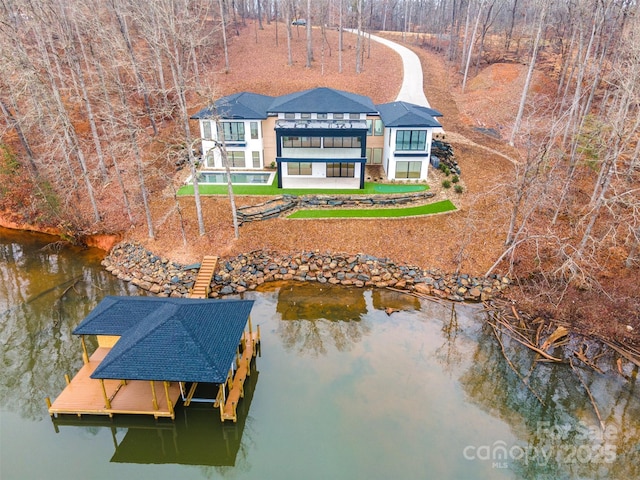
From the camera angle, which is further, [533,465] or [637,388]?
[637,388]

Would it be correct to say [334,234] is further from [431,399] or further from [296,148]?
A: [431,399]

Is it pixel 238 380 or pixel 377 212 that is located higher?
pixel 377 212

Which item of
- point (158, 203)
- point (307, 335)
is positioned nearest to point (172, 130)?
point (158, 203)

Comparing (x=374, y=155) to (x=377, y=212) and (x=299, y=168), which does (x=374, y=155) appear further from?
(x=377, y=212)

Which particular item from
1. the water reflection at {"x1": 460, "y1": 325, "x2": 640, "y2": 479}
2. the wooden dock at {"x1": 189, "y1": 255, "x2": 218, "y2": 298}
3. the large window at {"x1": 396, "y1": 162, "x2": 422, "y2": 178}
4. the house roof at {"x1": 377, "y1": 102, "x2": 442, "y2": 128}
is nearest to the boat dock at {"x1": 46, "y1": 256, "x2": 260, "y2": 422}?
the wooden dock at {"x1": 189, "y1": 255, "x2": 218, "y2": 298}

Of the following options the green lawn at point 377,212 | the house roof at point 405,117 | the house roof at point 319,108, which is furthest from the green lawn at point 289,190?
the house roof at point 319,108

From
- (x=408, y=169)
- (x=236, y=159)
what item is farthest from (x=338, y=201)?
(x=236, y=159)

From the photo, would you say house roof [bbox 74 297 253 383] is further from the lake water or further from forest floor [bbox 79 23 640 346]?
forest floor [bbox 79 23 640 346]
